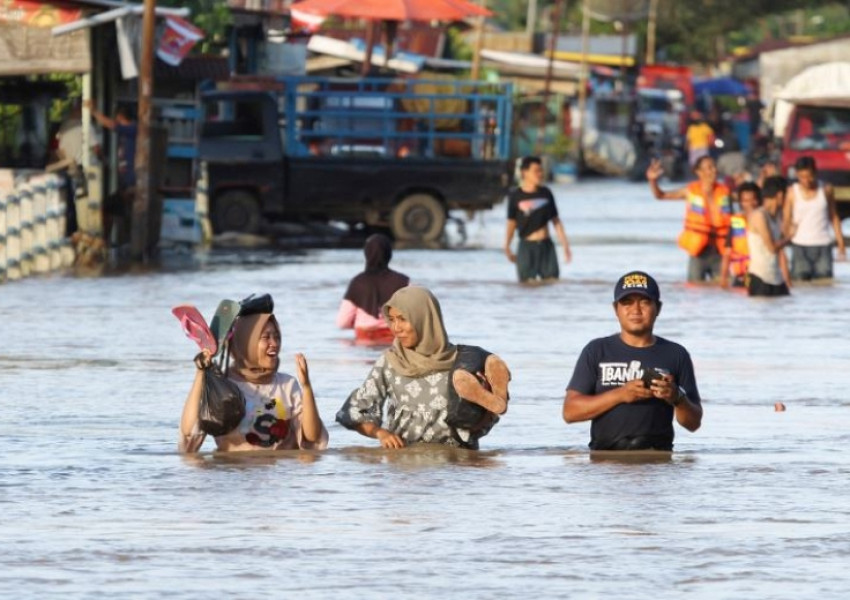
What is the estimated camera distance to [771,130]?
4334 centimetres

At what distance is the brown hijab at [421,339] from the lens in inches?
388

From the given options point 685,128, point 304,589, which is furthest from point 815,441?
point 685,128

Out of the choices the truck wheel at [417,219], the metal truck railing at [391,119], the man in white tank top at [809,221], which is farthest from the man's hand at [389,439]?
the truck wheel at [417,219]

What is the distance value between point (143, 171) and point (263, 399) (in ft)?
57.2

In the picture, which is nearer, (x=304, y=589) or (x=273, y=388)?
(x=304, y=589)

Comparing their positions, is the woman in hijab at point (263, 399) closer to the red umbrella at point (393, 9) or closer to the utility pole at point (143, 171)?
the utility pole at point (143, 171)

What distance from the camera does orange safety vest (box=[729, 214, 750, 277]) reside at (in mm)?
22250

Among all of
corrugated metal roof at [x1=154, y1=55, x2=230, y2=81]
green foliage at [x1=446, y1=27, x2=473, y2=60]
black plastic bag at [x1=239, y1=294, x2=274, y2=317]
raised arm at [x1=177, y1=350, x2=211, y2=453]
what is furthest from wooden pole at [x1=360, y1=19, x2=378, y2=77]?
black plastic bag at [x1=239, y1=294, x2=274, y2=317]

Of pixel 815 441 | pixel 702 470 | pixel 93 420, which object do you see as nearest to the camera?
pixel 702 470

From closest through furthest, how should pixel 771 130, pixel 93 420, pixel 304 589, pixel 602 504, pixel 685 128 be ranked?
pixel 304 589 → pixel 602 504 → pixel 93 420 → pixel 771 130 → pixel 685 128

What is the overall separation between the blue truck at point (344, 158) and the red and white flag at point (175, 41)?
2.97m

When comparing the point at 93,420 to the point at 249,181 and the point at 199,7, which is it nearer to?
the point at 249,181

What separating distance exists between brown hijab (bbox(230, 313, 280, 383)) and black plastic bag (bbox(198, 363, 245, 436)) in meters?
0.09

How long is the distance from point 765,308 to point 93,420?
9.13m
